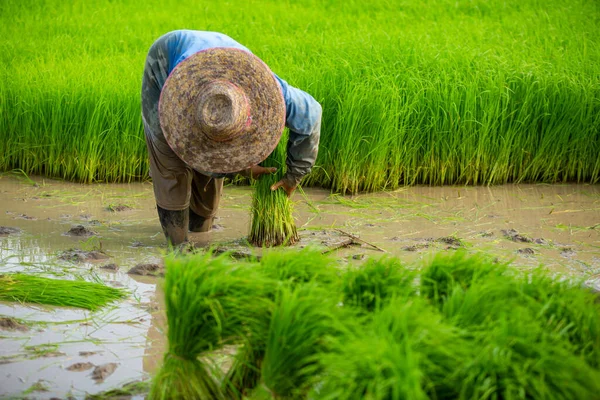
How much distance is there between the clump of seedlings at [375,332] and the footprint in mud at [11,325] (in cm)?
105

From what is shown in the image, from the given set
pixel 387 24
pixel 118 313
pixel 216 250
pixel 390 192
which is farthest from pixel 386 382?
pixel 387 24

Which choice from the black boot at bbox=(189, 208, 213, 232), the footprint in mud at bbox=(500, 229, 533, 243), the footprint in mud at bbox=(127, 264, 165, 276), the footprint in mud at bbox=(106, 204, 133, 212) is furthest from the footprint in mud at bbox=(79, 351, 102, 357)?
the footprint in mud at bbox=(500, 229, 533, 243)

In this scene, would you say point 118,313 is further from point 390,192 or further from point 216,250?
point 390,192

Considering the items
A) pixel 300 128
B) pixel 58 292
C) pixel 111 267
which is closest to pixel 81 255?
pixel 111 267

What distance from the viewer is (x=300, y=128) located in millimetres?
4207

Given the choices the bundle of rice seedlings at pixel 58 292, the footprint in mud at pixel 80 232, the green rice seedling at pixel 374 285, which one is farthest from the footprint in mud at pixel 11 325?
the green rice seedling at pixel 374 285

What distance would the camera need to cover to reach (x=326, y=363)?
224cm

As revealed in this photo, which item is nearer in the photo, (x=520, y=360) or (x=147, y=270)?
(x=520, y=360)

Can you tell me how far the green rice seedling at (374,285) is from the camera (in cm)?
270

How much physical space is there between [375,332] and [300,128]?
201cm

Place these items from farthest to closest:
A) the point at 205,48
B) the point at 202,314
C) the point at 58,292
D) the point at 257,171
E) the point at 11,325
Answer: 1. the point at 257,171
2. the point at 205,48
3. the point at 58,292
4. the point at 11,325
5. the point at 202,314

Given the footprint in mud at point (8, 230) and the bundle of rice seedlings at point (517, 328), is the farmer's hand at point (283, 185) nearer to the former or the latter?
the footprint in mud at point (8, 230)

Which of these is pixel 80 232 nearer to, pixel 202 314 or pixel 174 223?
pixel 174 223

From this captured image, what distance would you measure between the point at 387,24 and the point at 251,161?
5.10 m
